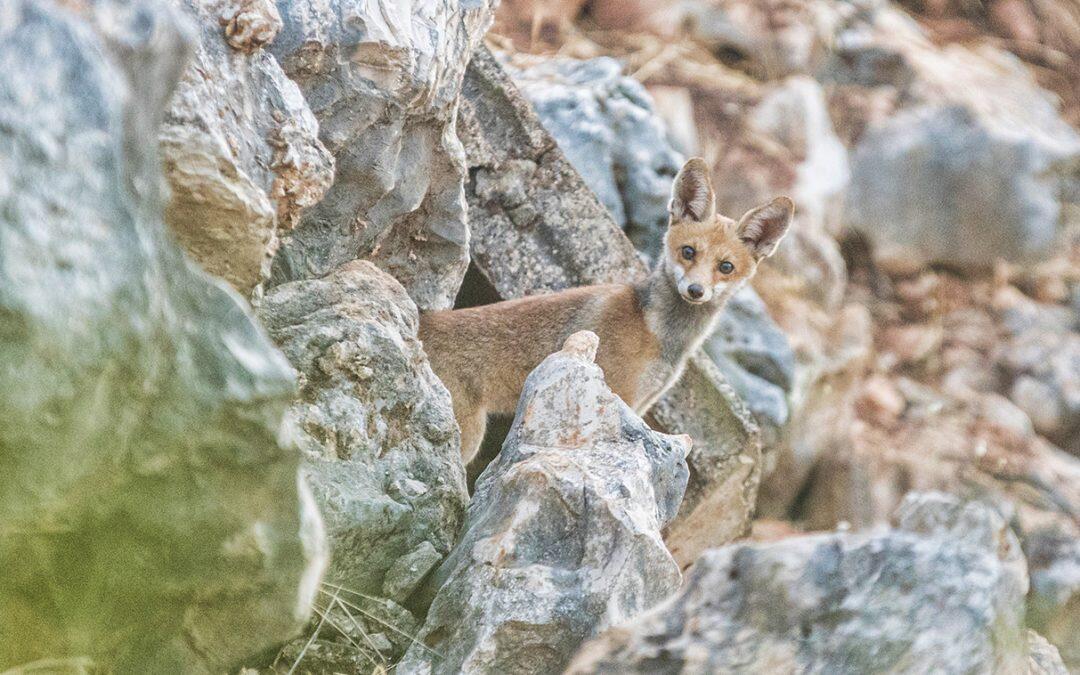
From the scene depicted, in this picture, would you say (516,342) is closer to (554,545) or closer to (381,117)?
(381,117)

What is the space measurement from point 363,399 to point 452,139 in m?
1.65

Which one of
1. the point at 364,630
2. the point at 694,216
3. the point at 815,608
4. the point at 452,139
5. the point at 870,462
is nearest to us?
the point at 815,608

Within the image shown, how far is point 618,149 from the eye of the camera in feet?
28.9

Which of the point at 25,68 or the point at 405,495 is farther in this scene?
the point at 405,495

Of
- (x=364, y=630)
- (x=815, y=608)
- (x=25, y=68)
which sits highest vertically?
(x=25, y=68)

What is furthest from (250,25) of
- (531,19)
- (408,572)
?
(531,19)

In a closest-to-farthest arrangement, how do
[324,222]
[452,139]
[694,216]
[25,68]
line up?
1. [25,68]
2. [324,222]
3. [452,139]
4. [694,216]

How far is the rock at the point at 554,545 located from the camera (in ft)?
11.3

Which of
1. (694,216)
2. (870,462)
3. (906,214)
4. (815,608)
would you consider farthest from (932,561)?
(906,214)

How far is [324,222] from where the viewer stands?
4762 mm

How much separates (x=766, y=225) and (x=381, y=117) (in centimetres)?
334

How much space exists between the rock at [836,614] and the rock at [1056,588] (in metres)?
2.95

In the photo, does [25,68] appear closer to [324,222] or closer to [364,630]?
[364,630]

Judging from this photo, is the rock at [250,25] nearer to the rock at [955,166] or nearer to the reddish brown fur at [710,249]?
the reddish brown fur at [710,249]
